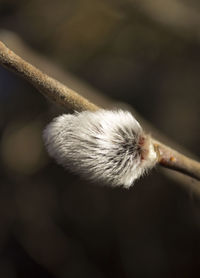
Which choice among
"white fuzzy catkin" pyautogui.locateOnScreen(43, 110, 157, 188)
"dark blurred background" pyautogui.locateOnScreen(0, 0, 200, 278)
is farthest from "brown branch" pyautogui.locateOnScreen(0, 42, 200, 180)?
"dark blurred background" pyautogui.locateOnScreen(0, 0, 200, 278)

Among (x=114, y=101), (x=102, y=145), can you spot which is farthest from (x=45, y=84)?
(x=114, y=101)

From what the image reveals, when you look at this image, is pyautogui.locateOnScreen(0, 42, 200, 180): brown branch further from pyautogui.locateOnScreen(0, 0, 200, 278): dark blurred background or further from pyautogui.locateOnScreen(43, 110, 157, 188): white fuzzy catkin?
pyautogui.locateOnScreen(0, 0, 200, 278): dark blurred background

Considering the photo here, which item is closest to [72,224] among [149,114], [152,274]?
[152,274]

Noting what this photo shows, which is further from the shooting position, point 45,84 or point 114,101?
point 114,101

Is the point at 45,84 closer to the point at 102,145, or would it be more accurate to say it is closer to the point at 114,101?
the point at 102,145

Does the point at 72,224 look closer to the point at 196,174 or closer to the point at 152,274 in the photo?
the point at 152,274

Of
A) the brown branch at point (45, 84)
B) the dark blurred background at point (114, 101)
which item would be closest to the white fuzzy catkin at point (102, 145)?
the brown branch at point (45, 84)
